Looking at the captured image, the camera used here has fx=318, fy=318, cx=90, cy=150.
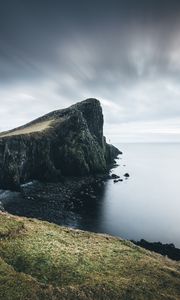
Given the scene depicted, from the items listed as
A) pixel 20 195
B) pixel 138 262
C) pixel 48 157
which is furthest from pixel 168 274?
pixel 48 157

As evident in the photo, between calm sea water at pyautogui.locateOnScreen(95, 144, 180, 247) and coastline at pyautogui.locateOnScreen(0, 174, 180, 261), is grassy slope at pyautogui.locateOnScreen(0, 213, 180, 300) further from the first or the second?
calm sea water at pyautogui.locateOnScreen(95, 144, 180, 247)

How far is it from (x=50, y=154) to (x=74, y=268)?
371ft

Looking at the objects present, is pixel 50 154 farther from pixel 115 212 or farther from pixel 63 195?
pixel 115 212

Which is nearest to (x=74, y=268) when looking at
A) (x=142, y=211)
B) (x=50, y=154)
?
(x=142, y=211)

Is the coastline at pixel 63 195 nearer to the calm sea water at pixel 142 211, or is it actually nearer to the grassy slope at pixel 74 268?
the calm sea water at pixel 142 211

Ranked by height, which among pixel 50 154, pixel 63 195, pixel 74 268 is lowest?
pixel 63 195

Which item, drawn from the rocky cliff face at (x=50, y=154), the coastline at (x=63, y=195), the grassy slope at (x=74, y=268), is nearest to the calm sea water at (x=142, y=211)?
the coastline at (x=63, y=195)

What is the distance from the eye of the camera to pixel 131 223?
8306 cm

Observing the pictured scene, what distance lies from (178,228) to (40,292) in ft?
194

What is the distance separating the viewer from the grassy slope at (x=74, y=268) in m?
29.2

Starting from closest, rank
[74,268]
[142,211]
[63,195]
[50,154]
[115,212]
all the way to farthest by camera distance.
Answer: [74,268] → [115,212] → [142,211] → [63,195] → [50,154]

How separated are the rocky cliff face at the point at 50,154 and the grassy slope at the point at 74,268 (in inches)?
2836

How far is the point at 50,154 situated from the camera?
144250 mm

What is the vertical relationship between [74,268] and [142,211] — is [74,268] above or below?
above
